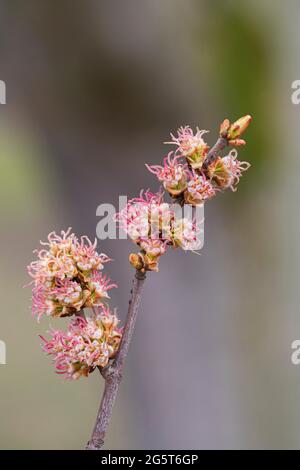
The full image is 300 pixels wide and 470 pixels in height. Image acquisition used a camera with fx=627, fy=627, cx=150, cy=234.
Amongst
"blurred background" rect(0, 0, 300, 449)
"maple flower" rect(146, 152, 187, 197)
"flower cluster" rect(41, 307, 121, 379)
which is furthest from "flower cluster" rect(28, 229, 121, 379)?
"blurred background" rect(0, 0, 300, 449)

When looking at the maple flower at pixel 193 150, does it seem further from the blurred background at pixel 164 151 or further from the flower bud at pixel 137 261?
the blurred background at pixel 164 151

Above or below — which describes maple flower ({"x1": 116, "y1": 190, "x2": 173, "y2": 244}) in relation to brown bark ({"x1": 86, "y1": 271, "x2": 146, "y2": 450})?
above

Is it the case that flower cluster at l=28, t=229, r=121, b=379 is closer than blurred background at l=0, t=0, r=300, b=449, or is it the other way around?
flower cluster at l=28, t=229, r=121, b=379

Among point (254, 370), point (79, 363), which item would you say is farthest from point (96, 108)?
point (79, 363)

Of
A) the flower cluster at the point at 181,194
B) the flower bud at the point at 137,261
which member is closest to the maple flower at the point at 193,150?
the flower cluster at the point at 181,194

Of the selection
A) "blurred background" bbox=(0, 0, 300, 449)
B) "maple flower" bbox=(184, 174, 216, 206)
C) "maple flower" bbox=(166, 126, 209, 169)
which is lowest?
"maple flower" bbox=(184, 174, 216, 206)

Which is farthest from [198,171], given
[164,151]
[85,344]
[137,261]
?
[164,151]

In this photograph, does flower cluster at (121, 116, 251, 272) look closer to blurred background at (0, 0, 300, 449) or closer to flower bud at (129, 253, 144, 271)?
flower bud at (129, 253, 144, 271)
